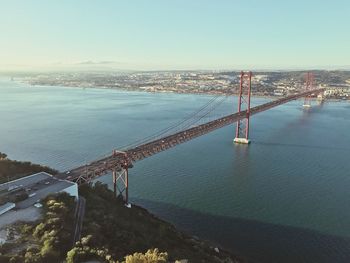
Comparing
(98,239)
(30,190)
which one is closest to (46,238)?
(98,239)

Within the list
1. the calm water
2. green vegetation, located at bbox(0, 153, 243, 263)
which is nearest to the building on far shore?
green vegetation, located at bbox(0, 153, 243, 263)

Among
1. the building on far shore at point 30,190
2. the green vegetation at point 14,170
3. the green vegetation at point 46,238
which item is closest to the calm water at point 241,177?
the building on far shore at point 30,190

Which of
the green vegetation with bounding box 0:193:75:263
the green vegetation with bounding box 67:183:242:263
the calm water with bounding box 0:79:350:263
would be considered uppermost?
the green vegetation with bounding box 0:193:75:263

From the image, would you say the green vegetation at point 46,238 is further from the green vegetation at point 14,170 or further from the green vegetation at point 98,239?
the green vegetation at point 14,170

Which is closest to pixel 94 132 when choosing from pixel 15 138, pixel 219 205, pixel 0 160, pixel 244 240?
pixel 15 138

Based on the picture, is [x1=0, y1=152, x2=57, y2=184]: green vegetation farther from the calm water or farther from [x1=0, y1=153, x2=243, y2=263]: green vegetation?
the calm water

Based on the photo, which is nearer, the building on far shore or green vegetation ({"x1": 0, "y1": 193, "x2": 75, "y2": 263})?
green vegetation ({"x1": 0, "y1": 193, "x2": 75, "y2": 263})

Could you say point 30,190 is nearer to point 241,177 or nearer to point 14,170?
point 14,170
